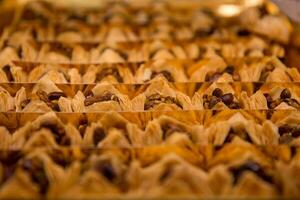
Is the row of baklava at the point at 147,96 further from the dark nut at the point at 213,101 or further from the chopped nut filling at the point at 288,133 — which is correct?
the chopped nut filling at the point at 288,133

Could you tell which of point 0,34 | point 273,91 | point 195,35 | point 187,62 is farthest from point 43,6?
point 273,91

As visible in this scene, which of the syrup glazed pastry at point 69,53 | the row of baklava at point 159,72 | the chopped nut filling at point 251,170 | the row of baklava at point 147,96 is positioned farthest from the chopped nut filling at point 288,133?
the syrup glazed pastry at point 69,53

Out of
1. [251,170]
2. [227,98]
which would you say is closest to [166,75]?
[227,98]

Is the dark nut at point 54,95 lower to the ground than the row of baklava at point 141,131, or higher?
higher

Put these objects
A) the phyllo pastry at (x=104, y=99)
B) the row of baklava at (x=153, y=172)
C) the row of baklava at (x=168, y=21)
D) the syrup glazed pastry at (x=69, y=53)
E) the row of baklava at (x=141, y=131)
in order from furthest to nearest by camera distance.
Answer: the row of baklava at (x=168, y=21) < the syrup glazed pastry at (x=69, y=53) < the phyllo pastry at (x=104, y=99) < the row of baklava at (x=141, y=131) < the row of baklava at (x=153, y=172)

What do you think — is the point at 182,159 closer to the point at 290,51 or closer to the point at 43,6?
the point at 290,51

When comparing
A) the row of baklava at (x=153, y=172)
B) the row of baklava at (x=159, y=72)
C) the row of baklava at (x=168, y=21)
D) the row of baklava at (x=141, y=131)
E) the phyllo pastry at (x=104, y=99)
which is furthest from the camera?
the row of baklava at (x=168, y=21)

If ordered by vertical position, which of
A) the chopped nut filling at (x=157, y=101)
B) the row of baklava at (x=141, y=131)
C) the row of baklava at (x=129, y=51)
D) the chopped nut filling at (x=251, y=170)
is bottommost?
the chopped nut filling at (x=251, y=170)
